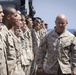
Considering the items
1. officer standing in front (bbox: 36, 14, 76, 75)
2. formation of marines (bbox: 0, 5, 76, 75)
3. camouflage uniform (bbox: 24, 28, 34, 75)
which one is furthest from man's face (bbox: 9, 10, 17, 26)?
camouflage uniform (bbox: 24, 28, 34, 75)

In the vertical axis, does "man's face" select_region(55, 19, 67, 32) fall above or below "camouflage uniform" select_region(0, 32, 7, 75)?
above

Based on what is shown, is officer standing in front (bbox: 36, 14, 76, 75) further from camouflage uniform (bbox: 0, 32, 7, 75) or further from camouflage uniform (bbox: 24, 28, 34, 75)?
camouflage uniform (bbox: 24, 28, 34, 75)

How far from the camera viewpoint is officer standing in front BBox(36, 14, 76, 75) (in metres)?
6.90

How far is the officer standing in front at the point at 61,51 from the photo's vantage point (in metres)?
6.90

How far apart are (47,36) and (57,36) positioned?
23 cm

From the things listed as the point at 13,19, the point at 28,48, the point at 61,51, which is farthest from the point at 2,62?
the point at 28,48

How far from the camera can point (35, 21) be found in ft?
45.6

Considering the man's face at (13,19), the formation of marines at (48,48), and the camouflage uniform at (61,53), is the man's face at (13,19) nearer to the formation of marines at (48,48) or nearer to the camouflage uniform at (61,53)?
the formation of marines at (48,48)

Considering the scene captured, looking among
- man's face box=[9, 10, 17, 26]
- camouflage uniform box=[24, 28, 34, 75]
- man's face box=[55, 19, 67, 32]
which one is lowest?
camouflage uniform box=[24, 28, 34, 75]

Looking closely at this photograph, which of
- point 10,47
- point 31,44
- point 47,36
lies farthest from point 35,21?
point 10,47

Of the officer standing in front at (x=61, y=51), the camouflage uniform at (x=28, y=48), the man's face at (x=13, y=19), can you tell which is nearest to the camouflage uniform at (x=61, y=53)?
the officer standing in front at (x=61, y=51)

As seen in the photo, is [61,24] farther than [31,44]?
No

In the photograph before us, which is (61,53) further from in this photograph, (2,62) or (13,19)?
(2,62)

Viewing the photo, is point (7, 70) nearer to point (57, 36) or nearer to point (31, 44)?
point (57, 36)
